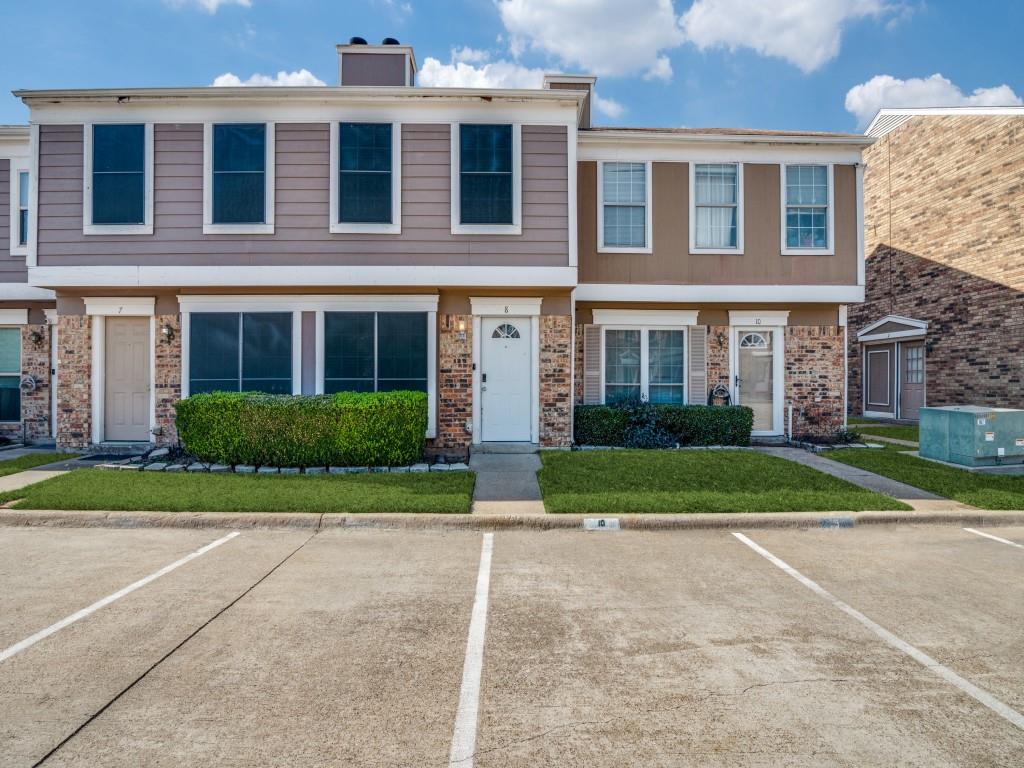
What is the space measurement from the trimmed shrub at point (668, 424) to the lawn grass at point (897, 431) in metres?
4.81

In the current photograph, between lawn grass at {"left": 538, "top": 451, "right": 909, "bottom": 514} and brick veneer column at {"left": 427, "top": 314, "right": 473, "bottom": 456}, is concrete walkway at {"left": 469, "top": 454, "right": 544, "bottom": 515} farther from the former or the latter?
brick veneer column at {"left": 427, "top": 314, "right": 473, "bottom": 456}

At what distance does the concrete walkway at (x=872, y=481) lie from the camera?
728cm

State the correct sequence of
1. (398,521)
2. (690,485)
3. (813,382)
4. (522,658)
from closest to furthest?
(522,658)
(398,521)
(690,485)
(813,382)

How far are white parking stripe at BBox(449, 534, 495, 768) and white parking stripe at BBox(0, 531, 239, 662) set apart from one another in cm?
272

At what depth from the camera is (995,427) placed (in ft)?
31.5

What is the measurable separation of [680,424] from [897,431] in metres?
7.28

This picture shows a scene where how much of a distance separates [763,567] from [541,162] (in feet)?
25.9

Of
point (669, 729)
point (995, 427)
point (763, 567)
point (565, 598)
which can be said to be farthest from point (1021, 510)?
point (669, 729)

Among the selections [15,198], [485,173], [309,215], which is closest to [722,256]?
[485,173]

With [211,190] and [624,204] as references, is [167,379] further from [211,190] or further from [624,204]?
[624,204]

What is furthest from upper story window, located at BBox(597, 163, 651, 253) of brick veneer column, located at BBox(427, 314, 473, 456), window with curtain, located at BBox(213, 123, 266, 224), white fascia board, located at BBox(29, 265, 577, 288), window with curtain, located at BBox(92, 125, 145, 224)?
window with curtain, located at BBox(92, 125, 145, 224)

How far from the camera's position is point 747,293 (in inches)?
476

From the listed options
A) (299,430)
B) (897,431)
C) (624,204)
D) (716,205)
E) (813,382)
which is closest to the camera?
(299,430)

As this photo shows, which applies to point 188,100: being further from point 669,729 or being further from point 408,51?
point 669,729
